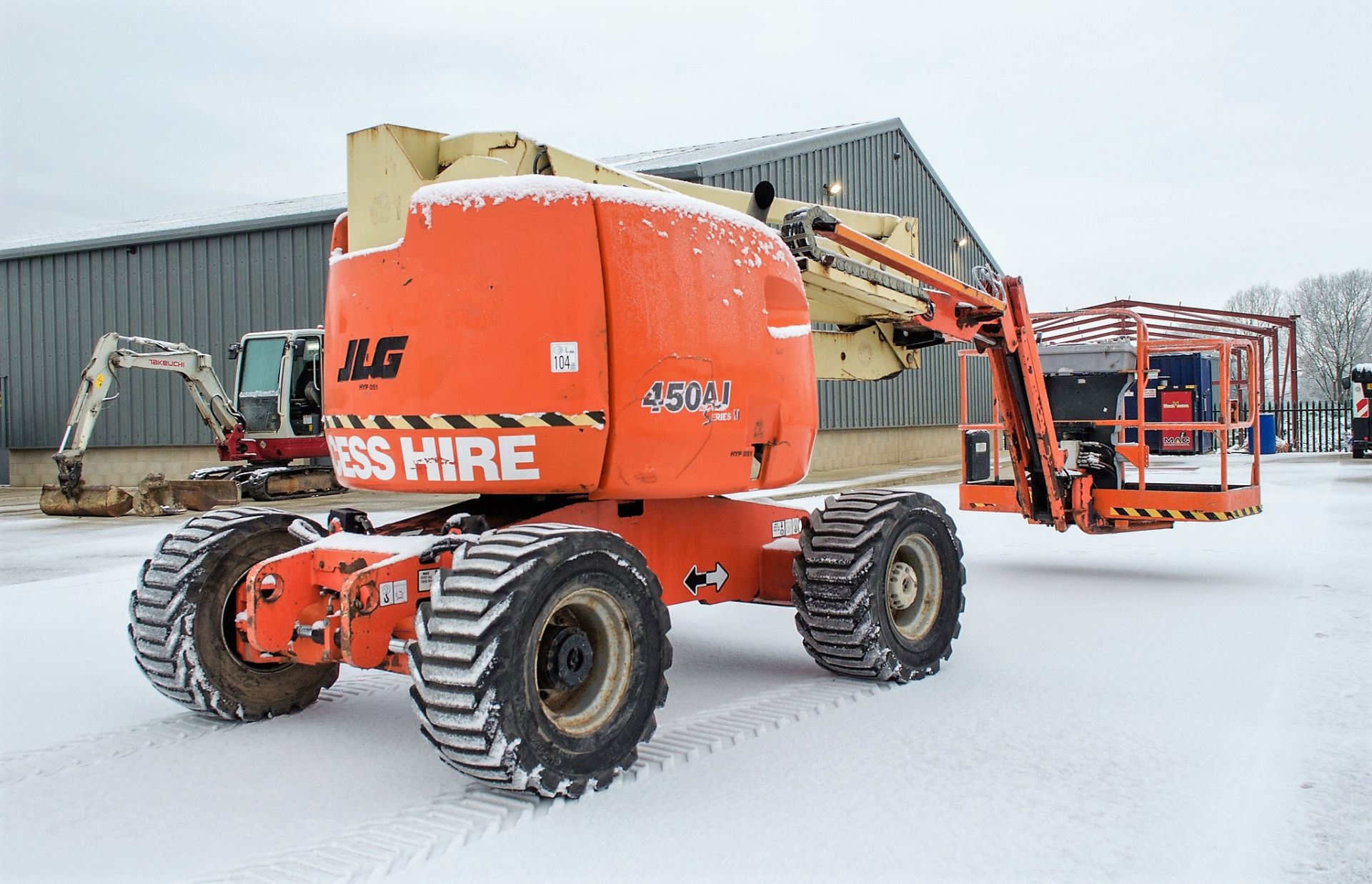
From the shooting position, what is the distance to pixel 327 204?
2841 cm

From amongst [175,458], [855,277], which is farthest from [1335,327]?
[855,277]

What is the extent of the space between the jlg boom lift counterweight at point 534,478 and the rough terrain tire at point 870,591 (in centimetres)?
2

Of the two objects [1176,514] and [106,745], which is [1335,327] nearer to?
[1176,514]

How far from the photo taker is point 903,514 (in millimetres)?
6000

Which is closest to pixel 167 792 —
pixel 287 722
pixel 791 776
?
pixel 287 722

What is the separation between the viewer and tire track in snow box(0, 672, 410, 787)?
181 inches

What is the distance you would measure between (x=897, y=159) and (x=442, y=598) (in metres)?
27.4

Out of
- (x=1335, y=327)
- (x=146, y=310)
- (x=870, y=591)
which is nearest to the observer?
(x=870, y=591)

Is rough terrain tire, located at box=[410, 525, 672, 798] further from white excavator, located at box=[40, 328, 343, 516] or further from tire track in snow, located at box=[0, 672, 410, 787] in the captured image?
white excavator, located at box=[40, 328, 343, 516]

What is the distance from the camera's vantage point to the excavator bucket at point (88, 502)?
1714 centimetres

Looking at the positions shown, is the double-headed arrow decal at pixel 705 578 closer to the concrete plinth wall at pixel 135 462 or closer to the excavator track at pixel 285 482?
the excavator track at pixel 285 482

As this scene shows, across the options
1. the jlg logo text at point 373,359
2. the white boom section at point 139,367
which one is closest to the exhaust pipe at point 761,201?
the jlg logo text at point 373,359

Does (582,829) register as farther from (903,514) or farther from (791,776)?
(903,514)

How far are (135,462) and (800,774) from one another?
2589 centimetres
